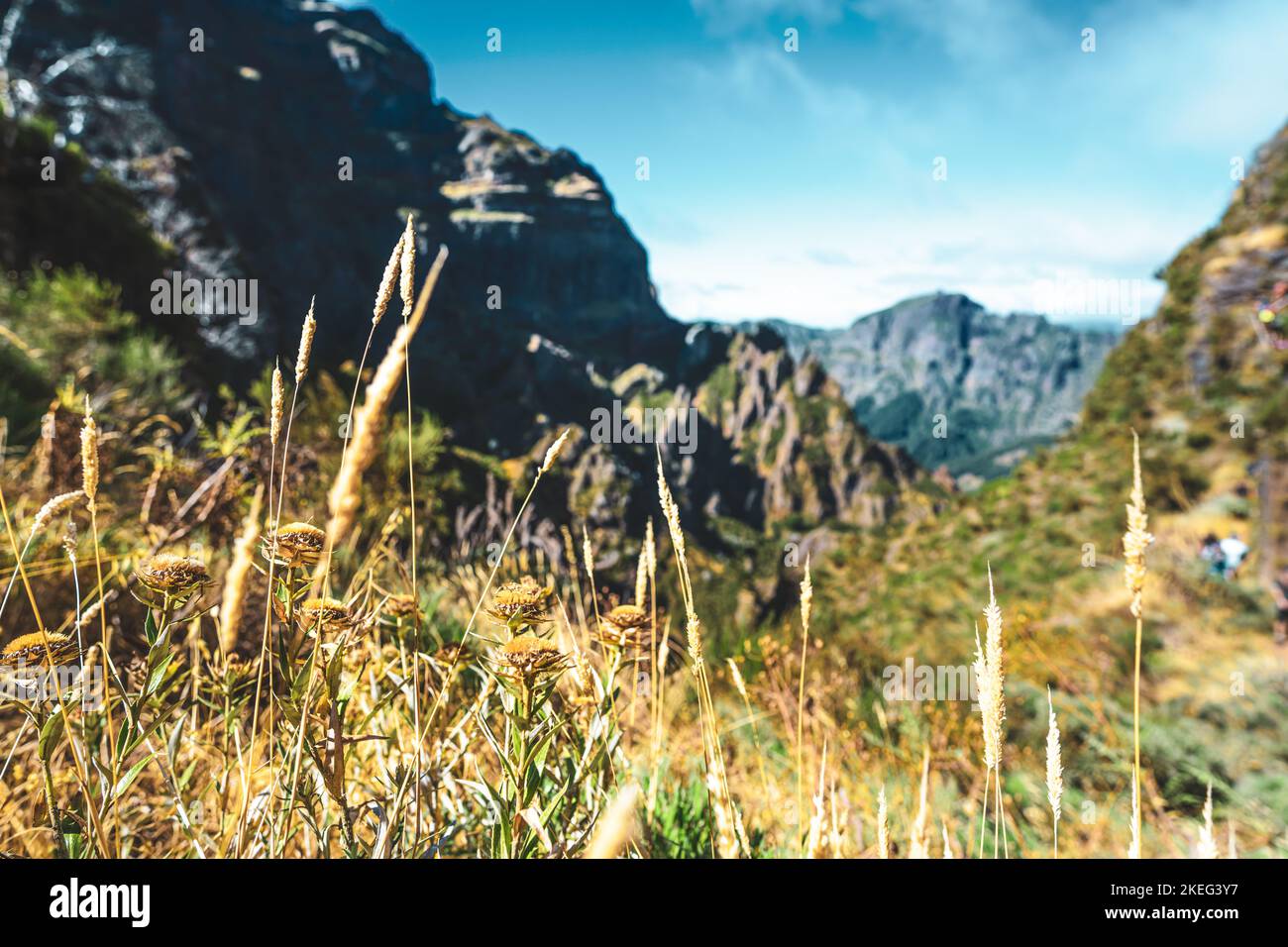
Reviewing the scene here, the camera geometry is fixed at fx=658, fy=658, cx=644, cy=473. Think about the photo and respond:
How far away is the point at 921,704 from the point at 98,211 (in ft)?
50.4

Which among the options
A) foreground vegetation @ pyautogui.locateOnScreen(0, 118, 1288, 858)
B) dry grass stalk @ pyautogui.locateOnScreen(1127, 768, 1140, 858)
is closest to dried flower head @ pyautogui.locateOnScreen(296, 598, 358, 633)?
foreground vegetation @ pyautogui.locateOnScreen(0, 118, 1288, 858)

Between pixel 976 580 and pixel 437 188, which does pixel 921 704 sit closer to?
pixel 976 580

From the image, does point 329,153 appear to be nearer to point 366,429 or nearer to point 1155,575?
point 1155,575

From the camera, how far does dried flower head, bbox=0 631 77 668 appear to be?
892 mm

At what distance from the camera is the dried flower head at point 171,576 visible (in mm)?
863

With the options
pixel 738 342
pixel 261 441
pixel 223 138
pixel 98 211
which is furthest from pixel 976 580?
pixel 738 342

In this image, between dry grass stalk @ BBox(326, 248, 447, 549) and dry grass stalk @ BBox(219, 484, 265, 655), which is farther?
dry grass stalk @ BBox(219, 484, 265, 655)

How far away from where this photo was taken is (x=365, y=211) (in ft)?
257

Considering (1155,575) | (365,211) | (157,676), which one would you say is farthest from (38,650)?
(365,211)

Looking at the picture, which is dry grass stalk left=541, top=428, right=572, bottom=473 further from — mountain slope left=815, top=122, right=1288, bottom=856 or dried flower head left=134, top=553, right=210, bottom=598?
mountain slope left=815, top=122, right=1288, bottom=856

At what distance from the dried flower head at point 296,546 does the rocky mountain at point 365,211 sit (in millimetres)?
13310

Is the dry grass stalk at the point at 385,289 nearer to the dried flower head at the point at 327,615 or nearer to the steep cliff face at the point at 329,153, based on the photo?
the dried flower head at the point at 327,615

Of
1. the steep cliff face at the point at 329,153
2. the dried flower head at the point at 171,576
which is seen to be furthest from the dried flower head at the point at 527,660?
the steep cliff face at the point at 329,153

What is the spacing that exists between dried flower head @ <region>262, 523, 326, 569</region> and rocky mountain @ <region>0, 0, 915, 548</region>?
43.7ft
